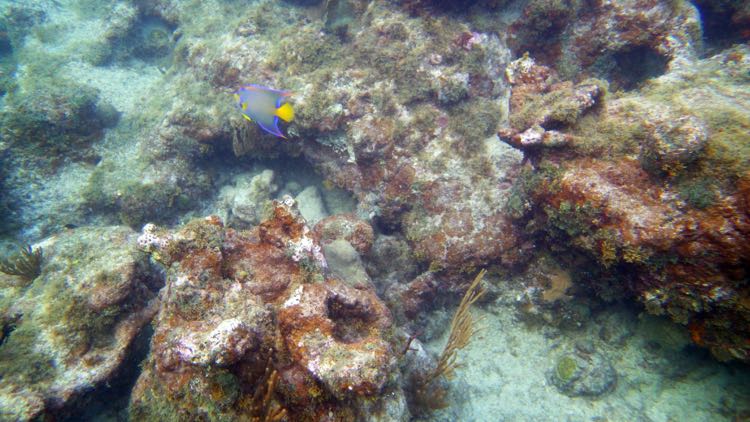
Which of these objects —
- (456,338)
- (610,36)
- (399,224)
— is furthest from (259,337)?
(610,36)

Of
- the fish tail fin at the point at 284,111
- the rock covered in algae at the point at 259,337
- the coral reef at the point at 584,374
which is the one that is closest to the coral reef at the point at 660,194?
the coral reef at the point at 584,374

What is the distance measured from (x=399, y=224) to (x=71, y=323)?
13.1ft

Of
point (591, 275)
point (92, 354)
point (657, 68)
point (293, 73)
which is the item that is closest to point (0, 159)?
point (92, 354)

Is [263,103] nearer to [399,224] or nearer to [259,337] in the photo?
[399,224]

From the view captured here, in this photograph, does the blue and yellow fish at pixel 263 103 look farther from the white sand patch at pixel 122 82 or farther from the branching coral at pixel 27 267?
the white sand patch at pixel 122 82

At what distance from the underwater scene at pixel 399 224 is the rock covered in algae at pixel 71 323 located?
2 cm

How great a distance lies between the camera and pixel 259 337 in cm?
272

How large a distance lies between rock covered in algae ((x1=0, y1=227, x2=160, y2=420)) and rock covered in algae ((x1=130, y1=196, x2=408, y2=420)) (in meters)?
0.80

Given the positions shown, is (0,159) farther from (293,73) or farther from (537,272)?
(537,272)

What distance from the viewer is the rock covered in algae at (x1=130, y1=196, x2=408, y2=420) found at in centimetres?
254

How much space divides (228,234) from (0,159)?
5413 millimetres

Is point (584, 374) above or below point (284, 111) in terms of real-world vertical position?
below

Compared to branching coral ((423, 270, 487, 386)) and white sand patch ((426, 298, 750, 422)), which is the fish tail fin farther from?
white sand patch ((426, 298, 750, 422))

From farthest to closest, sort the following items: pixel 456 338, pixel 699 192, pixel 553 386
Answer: pixel 553 386 < pixel 456 338 < pixel 699 192
